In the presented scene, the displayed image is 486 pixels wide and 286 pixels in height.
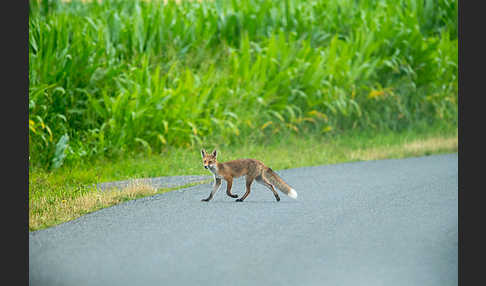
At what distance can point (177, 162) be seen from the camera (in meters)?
5.45

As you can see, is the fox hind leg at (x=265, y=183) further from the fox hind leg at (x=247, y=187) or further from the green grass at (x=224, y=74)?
the green grass at (x=224, y=74)

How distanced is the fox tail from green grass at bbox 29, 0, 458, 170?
86cm

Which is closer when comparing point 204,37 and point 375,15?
point 204,37

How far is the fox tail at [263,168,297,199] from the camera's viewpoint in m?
4.85

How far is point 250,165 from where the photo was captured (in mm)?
4805

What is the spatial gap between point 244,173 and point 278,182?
10.4 inches

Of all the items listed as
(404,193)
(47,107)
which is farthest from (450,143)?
(47,107)

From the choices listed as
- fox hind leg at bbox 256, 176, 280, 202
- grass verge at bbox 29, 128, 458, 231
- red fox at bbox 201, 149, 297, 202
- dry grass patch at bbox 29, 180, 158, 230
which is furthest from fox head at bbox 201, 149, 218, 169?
dry grass patch at bbox 29, 180, 158, 230

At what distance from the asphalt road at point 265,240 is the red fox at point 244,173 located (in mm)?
84

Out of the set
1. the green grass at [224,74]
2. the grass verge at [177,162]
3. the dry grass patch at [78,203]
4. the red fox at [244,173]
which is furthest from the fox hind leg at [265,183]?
the green grass at [224,74]

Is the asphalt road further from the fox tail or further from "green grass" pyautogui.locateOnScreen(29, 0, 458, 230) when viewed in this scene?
"green grass" pyautogui.locateOnScreen(29, 0, 458, 230)

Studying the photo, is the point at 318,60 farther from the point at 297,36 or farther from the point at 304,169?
the point at 304,169

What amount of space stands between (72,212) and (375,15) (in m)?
6.53

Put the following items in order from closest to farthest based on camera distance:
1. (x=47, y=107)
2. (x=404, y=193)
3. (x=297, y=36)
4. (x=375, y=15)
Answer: (x=404, y=193) < (x=47, y=107) < (x=297, y=36) < (x=375, y=15)
